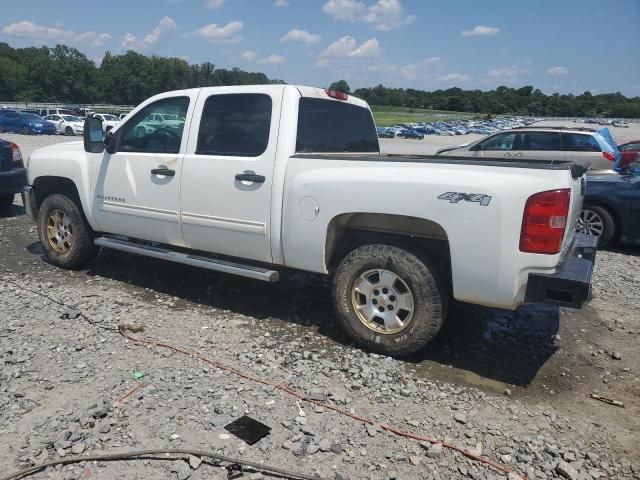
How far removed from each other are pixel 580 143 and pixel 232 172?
33.5 ft

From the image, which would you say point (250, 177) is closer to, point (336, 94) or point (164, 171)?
point (164, 171)

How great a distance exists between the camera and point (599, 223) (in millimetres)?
7695

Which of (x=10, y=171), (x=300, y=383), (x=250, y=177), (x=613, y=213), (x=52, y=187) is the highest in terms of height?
(x=250, y=177)

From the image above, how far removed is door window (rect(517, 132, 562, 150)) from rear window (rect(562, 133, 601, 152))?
28 centimetres

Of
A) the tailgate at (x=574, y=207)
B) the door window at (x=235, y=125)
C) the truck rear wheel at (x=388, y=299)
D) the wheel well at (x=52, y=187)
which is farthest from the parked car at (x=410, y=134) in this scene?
the truck rear wheel at (x=388, y=299)

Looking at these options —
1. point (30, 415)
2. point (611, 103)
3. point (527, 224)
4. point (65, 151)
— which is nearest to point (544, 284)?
point (527, 224)

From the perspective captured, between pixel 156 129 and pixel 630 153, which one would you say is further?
pixel 630 153

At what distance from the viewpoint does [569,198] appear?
3.40 meters

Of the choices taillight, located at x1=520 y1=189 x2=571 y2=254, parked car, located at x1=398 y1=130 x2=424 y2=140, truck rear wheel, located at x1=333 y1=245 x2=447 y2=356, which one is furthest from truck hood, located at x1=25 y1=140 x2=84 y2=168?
parked car, located at x1=398 y1=130 x2=424 y2=140

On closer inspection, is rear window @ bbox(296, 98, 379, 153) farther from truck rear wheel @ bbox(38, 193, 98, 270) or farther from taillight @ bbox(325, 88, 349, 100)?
truck rear wheel @ bbox(38, 193, 98, 270)

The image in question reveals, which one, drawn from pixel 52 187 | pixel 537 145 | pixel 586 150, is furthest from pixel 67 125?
pixel 586 150

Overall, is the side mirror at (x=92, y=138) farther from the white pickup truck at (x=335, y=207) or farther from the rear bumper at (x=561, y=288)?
the rear bumper at (x=561, y=288)

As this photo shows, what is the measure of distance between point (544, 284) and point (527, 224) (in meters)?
0.41

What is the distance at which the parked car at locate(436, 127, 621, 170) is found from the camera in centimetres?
1195
